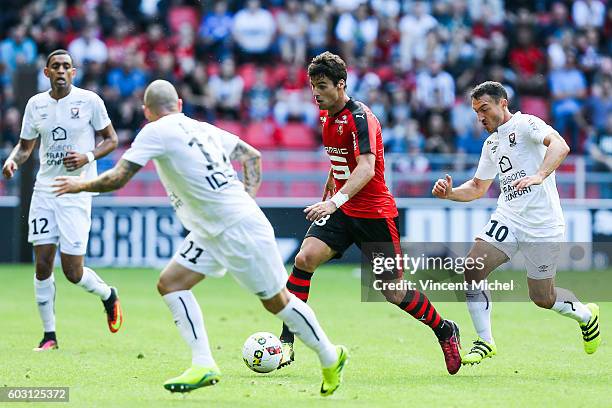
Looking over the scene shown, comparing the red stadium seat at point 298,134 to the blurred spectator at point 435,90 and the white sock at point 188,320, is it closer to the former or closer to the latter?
the blurred spectator at point 435,90

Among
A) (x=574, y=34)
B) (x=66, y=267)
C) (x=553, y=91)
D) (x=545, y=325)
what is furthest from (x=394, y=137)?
(x=66, y=267)

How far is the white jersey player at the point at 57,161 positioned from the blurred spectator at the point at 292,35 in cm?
1237

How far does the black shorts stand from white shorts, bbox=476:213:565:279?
2.99 feet

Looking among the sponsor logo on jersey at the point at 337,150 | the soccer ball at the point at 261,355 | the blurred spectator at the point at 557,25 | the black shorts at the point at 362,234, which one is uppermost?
the blurred spectator at the point at 557,25

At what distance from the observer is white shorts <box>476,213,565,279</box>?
970cm

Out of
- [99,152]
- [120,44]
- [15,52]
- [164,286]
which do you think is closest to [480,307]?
[164,286]

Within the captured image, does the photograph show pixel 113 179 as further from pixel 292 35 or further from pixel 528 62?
pixel 528 62

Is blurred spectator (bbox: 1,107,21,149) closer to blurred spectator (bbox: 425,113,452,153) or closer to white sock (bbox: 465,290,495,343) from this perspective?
blurred spectator (bbox: 425,113,452,153)

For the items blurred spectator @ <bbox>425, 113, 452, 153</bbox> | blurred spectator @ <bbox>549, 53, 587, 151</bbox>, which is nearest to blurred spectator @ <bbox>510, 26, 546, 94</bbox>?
blurred spectator @ <bbox>549, 53, 587, 151</bbox>

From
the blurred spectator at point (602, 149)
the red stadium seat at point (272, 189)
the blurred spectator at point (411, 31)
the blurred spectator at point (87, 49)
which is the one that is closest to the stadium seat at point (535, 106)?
the blurred spectator at point (602, 149)

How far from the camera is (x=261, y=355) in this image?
8.97 m

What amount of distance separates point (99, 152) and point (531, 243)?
399 cm

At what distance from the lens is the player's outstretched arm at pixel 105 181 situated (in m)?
7.33

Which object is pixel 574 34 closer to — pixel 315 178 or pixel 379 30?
pixel 379 30
